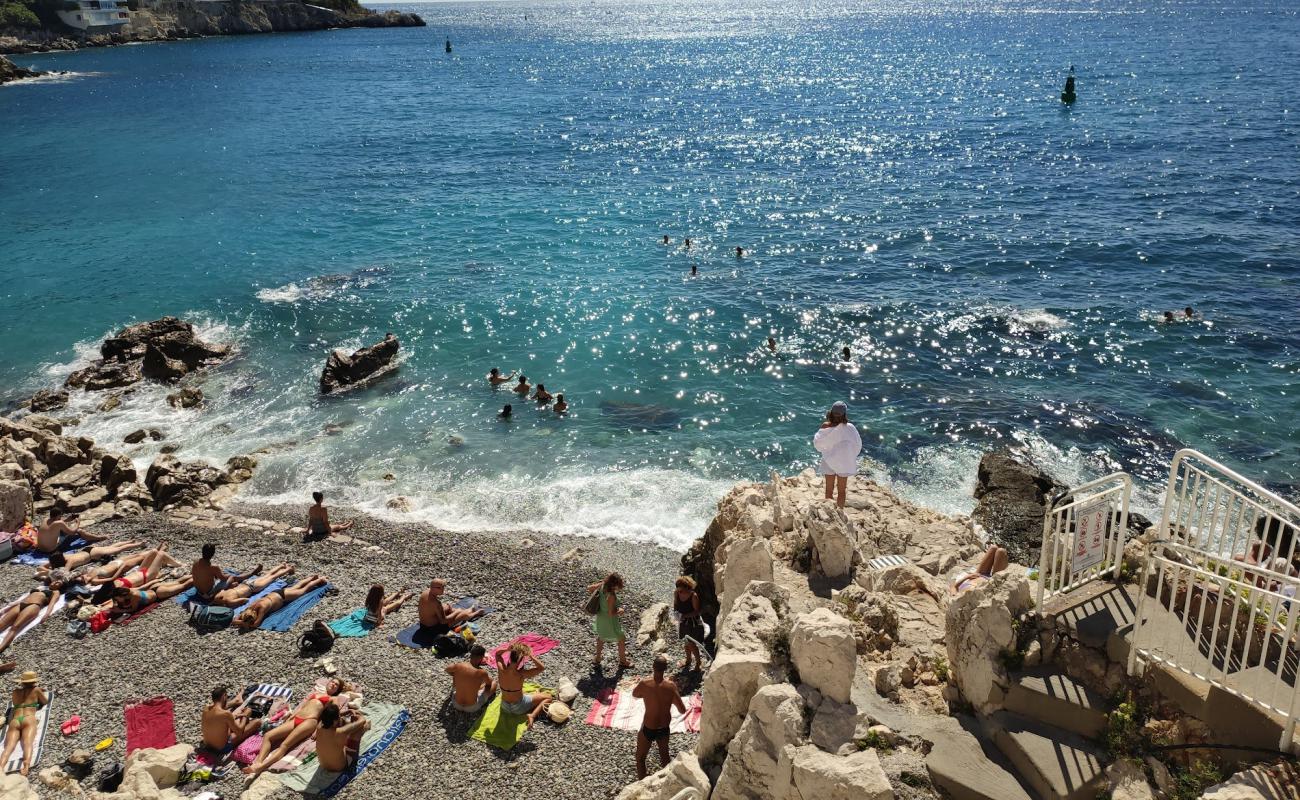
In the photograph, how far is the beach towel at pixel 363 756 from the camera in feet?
39.9

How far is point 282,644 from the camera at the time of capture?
1554cm

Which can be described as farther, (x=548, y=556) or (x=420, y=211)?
(x=420, y=211)

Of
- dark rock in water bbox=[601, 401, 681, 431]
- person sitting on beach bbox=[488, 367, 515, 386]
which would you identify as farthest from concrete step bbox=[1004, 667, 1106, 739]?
person sitting on beach bbox=[488, 367, 515, 386]

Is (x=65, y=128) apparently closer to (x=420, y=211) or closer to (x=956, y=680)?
(x=420, y=211)

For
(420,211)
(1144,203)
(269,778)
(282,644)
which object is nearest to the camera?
(269,778)

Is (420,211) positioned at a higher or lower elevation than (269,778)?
higher

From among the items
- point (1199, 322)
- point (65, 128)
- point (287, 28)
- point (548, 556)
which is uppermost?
point (287, 28)

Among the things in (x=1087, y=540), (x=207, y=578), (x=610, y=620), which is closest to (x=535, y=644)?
(x=610, y=620)

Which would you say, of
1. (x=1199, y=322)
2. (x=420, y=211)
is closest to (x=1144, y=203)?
(x=1199, y=322)

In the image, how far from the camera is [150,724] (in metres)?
13.3

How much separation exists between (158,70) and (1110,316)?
116824mm

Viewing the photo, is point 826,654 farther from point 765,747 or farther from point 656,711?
point 656,711

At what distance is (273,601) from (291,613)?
18.1 inches

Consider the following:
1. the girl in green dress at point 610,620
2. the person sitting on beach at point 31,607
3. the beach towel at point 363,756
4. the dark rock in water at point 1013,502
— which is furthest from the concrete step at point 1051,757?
the person sitting on beach at point 31,607
